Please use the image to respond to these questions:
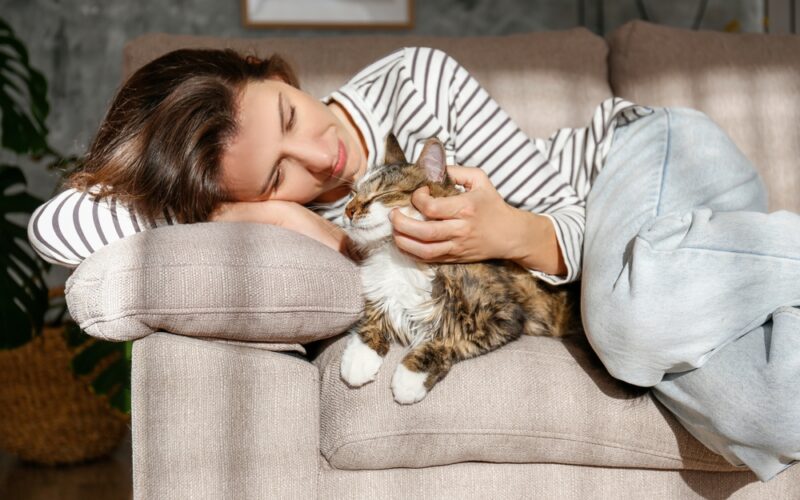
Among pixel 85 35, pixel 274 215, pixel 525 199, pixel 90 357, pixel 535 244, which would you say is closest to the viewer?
pixel 535 244

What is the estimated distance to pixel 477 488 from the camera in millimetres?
1422

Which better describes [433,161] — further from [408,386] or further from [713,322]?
[713,322]

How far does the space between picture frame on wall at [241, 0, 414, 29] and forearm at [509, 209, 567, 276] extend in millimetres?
2028

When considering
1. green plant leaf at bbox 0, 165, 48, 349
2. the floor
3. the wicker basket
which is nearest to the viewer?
green plant leaf at bbox 0, 165, 48, 349

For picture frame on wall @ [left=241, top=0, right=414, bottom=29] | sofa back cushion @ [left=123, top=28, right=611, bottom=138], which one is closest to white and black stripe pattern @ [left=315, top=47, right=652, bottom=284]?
sofa back cushion @ [left=123, top=28, right=611, bottom=138]

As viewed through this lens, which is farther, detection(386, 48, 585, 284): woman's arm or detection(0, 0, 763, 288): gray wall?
detection(0, 0, 763, 288): gray wall

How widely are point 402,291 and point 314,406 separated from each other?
271mm

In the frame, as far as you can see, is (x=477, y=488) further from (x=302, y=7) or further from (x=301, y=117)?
(x=302, y=7)

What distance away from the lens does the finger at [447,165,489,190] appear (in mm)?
1510

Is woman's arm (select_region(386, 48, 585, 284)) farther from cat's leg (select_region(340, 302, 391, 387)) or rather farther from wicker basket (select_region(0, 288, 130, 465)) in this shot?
wicker basket (select_region(0, 288, 130, 465))

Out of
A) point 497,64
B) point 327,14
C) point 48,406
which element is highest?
point 327,14

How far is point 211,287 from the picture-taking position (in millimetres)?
1311

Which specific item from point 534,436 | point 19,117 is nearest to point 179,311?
point 534,436

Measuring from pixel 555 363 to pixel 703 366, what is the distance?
0.26 m
